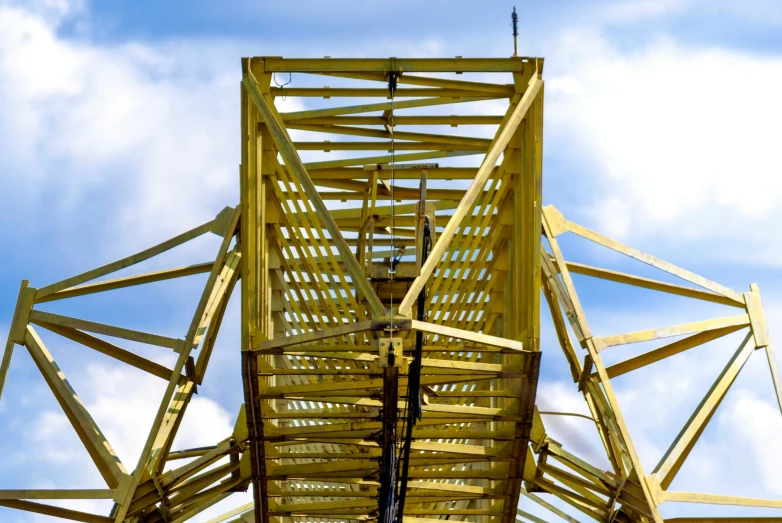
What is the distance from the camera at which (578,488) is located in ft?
117

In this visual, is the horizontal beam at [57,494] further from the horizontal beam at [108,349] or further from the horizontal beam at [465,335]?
the horizontal beam at [465,335]

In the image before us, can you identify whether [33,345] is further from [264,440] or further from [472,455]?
[472,455]

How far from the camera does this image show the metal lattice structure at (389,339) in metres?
32.2

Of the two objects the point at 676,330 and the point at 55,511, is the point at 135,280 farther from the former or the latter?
the point at 676,330

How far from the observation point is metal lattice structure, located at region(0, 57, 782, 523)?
32.2 m

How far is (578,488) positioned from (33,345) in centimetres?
1115

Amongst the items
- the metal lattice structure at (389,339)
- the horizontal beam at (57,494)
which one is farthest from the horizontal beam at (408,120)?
the horizontal beam at (57,494)

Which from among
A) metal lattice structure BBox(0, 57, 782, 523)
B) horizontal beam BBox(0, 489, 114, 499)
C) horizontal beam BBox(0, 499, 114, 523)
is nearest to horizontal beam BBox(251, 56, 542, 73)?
metal lattice structure BBox(0, 57, 782, 523)

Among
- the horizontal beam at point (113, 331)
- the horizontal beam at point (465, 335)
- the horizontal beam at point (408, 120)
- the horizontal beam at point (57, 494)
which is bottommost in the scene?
the horizontal beam at point (57, 494)

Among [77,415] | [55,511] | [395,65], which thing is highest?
[395,65]

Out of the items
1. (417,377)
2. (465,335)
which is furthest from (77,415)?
(465,335)

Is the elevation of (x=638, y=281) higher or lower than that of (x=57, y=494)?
higher

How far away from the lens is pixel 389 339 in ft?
97.6

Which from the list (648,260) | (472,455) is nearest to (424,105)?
(648,260)
